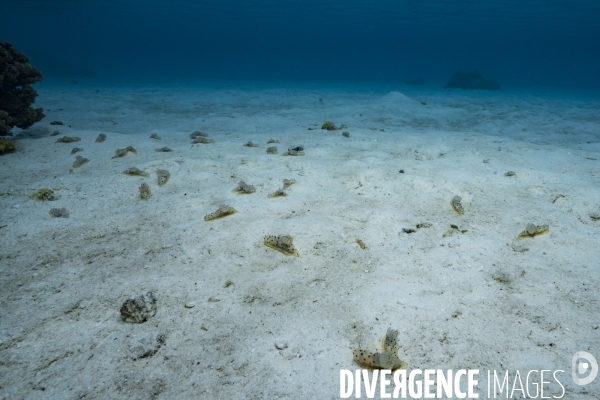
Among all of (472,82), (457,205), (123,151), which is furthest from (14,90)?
(472,82)

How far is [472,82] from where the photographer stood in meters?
30.0

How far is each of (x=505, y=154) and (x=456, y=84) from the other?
98.7 feet

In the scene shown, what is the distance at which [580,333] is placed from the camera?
7.64 ft

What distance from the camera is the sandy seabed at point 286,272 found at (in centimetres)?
221

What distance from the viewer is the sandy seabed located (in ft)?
7.24

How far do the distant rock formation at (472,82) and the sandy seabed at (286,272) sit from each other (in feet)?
93.2

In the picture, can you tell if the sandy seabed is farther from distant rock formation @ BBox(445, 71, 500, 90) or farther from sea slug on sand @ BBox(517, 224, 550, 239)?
distant rock formation @ BBox(445, 71, 500, 90)

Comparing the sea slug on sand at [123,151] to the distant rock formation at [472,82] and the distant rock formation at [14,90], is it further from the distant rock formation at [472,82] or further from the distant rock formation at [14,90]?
the distant rock formation at [472,82]

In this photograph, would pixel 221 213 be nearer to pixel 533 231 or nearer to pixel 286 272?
pixel 286 272

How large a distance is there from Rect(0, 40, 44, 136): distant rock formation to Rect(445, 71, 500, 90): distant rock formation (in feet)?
111

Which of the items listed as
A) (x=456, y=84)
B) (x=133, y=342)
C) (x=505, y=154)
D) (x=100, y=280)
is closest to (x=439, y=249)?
(x=133, y=342)

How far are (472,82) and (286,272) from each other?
34605 millimetres

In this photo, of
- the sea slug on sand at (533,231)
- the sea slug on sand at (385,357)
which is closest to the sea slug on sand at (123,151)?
the sea slug on sand at (385,357)

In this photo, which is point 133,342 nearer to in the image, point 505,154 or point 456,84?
point 505,154
